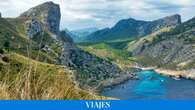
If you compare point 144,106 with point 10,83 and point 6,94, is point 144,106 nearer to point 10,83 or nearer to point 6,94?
point 6,94

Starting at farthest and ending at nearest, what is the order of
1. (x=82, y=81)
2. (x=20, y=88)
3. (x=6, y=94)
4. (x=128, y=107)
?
(x=82, y=81), (x=20, y=88), (x=6, y=94), (x=128, y=107)

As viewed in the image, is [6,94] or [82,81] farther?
[82,81]

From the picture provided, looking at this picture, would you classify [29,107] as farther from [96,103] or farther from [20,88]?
[20,88]

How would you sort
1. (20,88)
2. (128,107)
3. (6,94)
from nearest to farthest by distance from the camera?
1. (128,107)
2. (6,94)
3. (20,88)

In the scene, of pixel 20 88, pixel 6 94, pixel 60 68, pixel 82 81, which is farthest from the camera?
pixel 82 81

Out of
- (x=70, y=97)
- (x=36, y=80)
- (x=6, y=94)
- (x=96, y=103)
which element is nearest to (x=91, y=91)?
(x=70, y=97)

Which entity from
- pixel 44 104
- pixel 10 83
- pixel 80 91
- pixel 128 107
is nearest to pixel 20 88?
pixel 10 83

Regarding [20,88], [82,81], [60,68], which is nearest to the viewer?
[20,88]

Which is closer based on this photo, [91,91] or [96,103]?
[96,103]
